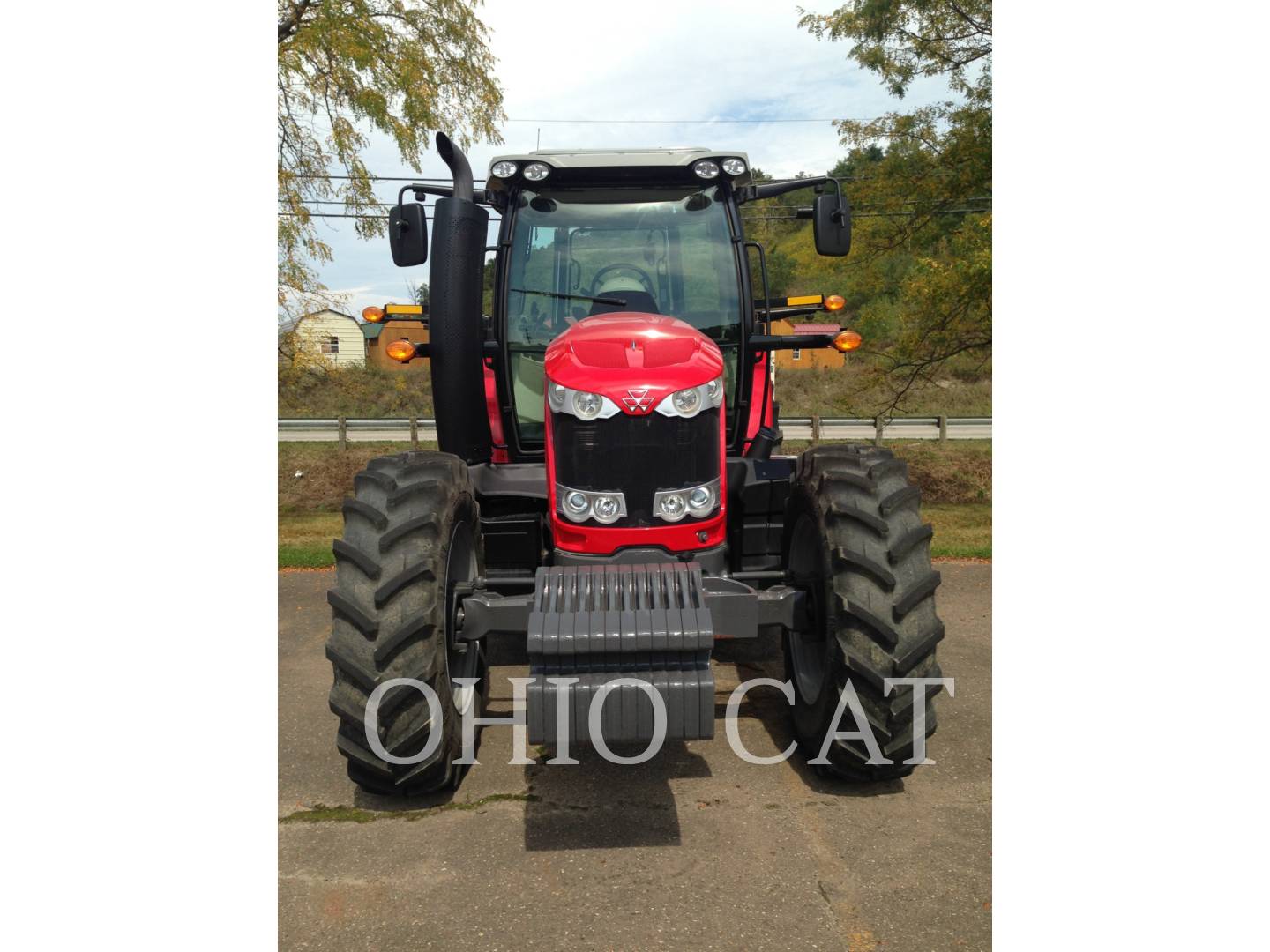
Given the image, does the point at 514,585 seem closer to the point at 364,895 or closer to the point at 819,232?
the point at 364,895

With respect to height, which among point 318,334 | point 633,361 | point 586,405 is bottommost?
Answer: point 586,405

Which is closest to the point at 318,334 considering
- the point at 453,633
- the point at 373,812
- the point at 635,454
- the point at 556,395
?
the point at 556,395

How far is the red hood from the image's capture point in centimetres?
347

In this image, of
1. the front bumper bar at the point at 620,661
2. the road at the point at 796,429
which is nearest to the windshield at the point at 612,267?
the front bumper bar at the point at 620,661

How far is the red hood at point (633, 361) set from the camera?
3.47 metres

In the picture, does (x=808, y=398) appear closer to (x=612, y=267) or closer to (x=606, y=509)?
(x=612, y=267)

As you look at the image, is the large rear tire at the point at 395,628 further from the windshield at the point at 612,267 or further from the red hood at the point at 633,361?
the windshield at the point at 612,267

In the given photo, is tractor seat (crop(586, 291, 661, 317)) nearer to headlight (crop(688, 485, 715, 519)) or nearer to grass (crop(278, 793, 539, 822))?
headlight (crop(688, 485, 715, 519))

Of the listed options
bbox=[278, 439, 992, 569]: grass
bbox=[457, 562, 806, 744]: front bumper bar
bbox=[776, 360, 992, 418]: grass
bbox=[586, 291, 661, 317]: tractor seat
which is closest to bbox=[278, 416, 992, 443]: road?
bbox=[776, 360, 992, 418]: grass

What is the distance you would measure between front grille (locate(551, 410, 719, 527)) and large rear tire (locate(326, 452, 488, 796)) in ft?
1.69

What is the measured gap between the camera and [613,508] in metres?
3.59

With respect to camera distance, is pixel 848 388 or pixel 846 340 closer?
pixel 846 340

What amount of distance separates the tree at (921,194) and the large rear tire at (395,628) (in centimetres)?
714

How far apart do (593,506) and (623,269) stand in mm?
1461
